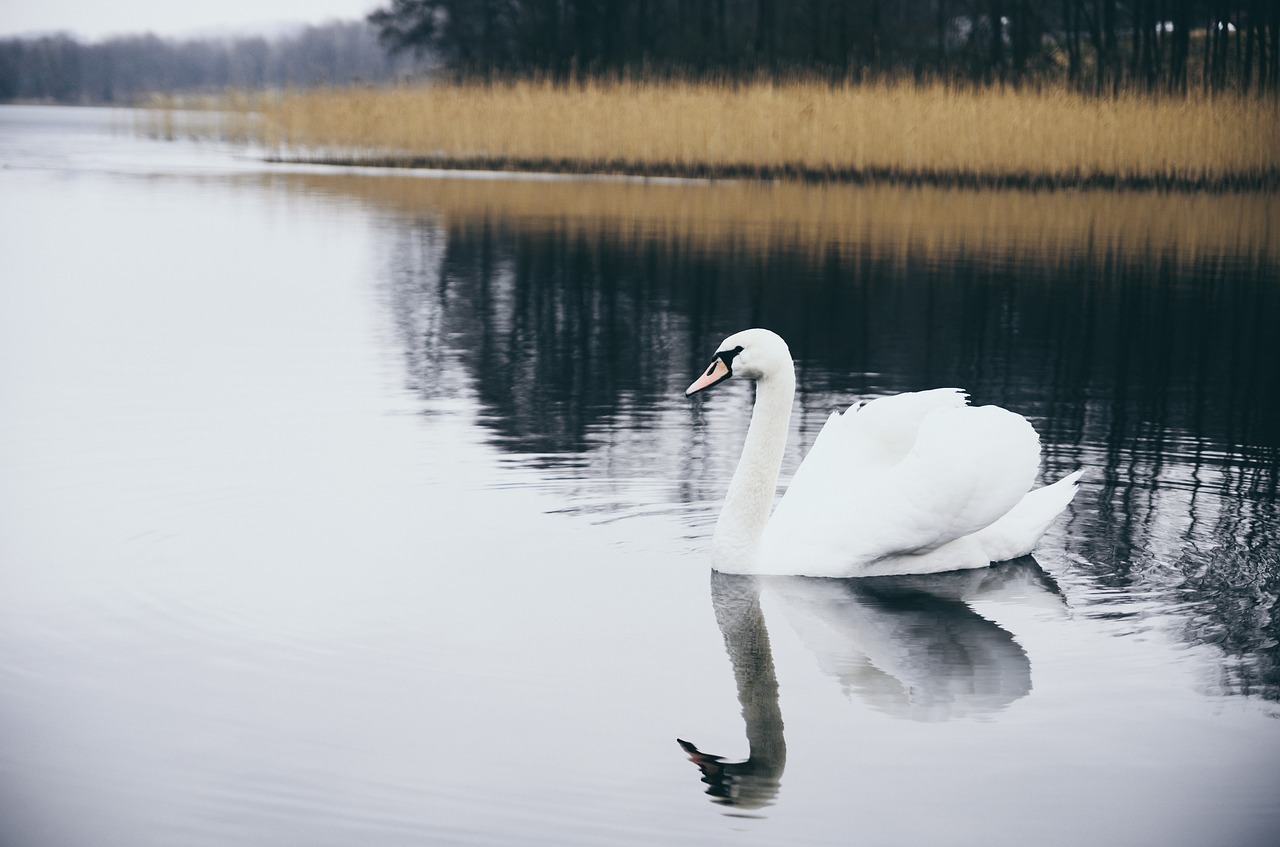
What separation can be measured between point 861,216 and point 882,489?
53.1ft

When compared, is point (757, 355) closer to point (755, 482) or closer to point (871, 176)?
point (755, 482)

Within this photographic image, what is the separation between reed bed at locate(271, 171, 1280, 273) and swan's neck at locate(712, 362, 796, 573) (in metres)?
11.2

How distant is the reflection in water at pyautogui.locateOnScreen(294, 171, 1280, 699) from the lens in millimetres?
6873

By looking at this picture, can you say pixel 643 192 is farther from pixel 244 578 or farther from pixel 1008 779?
pixel 1008 779

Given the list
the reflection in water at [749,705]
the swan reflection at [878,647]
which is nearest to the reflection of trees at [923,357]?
the swan reflection at [878,647]

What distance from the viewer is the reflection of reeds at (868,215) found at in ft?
61.2

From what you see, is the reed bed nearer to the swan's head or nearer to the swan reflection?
the swan's head

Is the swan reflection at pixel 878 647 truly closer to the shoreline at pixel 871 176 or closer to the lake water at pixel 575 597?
the lake water at pixel 575 597

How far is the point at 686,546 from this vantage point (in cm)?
639

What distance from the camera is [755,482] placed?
614 cm

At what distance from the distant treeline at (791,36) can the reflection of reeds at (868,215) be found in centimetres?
946

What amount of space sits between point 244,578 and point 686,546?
5.68ft

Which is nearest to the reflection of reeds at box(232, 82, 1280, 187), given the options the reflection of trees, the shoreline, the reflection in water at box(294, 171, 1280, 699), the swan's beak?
the shoreline

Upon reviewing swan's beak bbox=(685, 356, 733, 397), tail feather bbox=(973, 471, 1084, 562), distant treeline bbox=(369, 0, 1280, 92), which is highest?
distant treeline bbox=(369, 0, 1280, 92)
